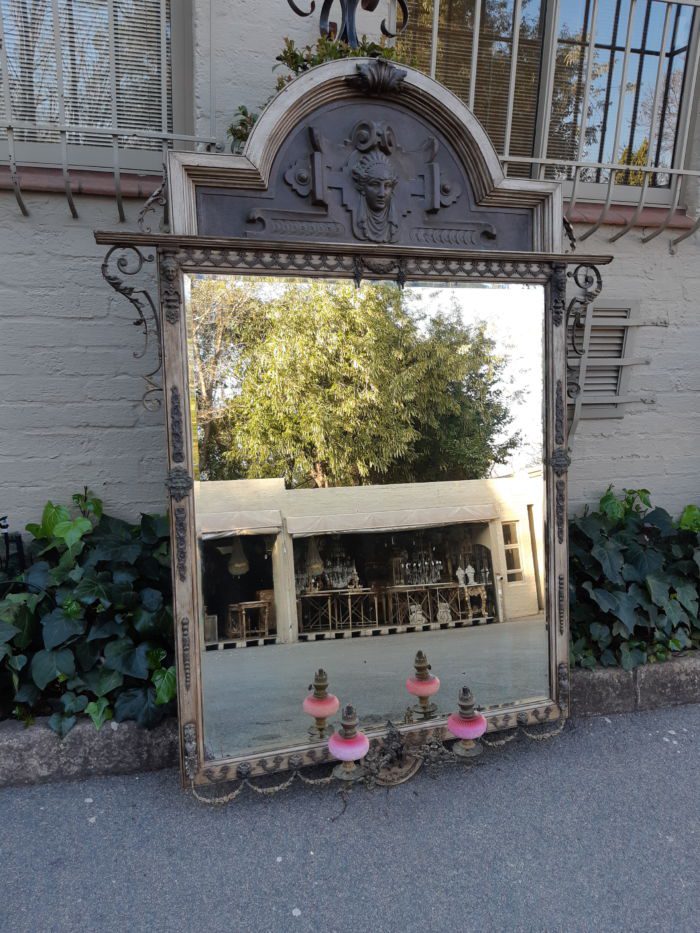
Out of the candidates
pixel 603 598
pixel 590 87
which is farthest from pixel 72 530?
pixel 590 87

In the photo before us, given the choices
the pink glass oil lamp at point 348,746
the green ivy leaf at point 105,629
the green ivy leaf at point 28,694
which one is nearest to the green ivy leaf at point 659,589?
the pink glass oil lamp at point 348,746

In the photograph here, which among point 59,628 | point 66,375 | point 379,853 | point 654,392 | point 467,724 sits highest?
point 66,375

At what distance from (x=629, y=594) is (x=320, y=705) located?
1.53m

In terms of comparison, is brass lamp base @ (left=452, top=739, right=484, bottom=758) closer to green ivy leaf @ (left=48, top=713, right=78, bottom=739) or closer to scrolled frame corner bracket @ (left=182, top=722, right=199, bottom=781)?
scrolled frame corner bracket @ (left=182, top=722, right=199, bottom=781)

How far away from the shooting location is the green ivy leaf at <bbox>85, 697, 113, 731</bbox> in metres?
2.30

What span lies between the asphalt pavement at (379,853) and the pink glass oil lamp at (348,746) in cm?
10

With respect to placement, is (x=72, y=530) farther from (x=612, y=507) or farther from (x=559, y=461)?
(x=612, y=507)

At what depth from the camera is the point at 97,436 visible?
288 centimetres

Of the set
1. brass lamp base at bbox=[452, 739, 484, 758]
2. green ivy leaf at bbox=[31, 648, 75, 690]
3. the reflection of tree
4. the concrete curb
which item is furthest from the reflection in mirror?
green ivy leaf at bbox=[31, 648, 75, 690]

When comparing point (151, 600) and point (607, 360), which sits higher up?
point (607, 360)

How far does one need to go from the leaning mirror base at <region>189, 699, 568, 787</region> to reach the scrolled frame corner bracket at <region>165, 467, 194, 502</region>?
0.74 metres

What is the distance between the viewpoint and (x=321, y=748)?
2.19 meters

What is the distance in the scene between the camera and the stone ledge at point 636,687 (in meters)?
2.75

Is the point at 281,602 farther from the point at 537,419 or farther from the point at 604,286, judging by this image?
the point at 604,286
